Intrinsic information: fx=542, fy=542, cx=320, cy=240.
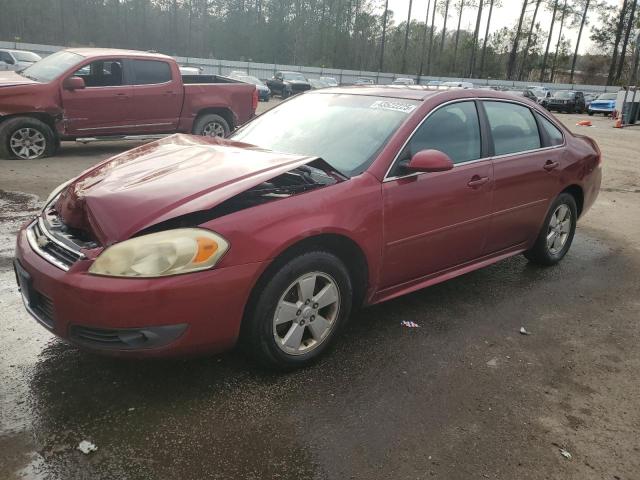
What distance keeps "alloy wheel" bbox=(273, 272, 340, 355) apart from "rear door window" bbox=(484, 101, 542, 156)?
190cm

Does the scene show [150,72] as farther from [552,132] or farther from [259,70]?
[259,70]

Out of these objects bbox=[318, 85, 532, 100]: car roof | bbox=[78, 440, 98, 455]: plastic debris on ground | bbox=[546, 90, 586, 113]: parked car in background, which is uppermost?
bbox=[318, 85, 532, 100]: car roof

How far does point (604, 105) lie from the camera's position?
31609 mm

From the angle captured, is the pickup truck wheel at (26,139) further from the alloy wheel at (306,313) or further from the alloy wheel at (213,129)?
the alloy wheel at (306,313)

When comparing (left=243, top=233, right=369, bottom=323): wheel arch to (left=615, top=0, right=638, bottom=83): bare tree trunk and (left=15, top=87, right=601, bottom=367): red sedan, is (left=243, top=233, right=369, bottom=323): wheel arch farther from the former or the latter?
(left=615, top=0, right=638, bottom=83): bare tree trunk

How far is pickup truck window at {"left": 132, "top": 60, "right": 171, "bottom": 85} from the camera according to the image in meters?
9.20

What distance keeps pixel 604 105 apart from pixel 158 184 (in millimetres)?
34468

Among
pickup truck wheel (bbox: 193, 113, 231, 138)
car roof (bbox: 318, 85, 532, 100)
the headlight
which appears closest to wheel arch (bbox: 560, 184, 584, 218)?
car roof (bbox: 318, 85, 532, 100)

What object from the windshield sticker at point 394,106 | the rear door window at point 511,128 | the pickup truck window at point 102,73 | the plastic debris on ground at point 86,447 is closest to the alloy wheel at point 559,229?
the rear door window at point 511,128

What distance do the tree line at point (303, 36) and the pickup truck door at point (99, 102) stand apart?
210 ft

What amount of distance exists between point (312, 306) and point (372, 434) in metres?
0.76

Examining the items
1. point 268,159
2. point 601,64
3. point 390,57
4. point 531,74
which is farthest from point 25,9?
point 268,159

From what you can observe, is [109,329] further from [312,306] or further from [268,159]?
[268,159]

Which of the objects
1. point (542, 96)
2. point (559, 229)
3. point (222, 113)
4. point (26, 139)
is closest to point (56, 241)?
point (559, 229)
